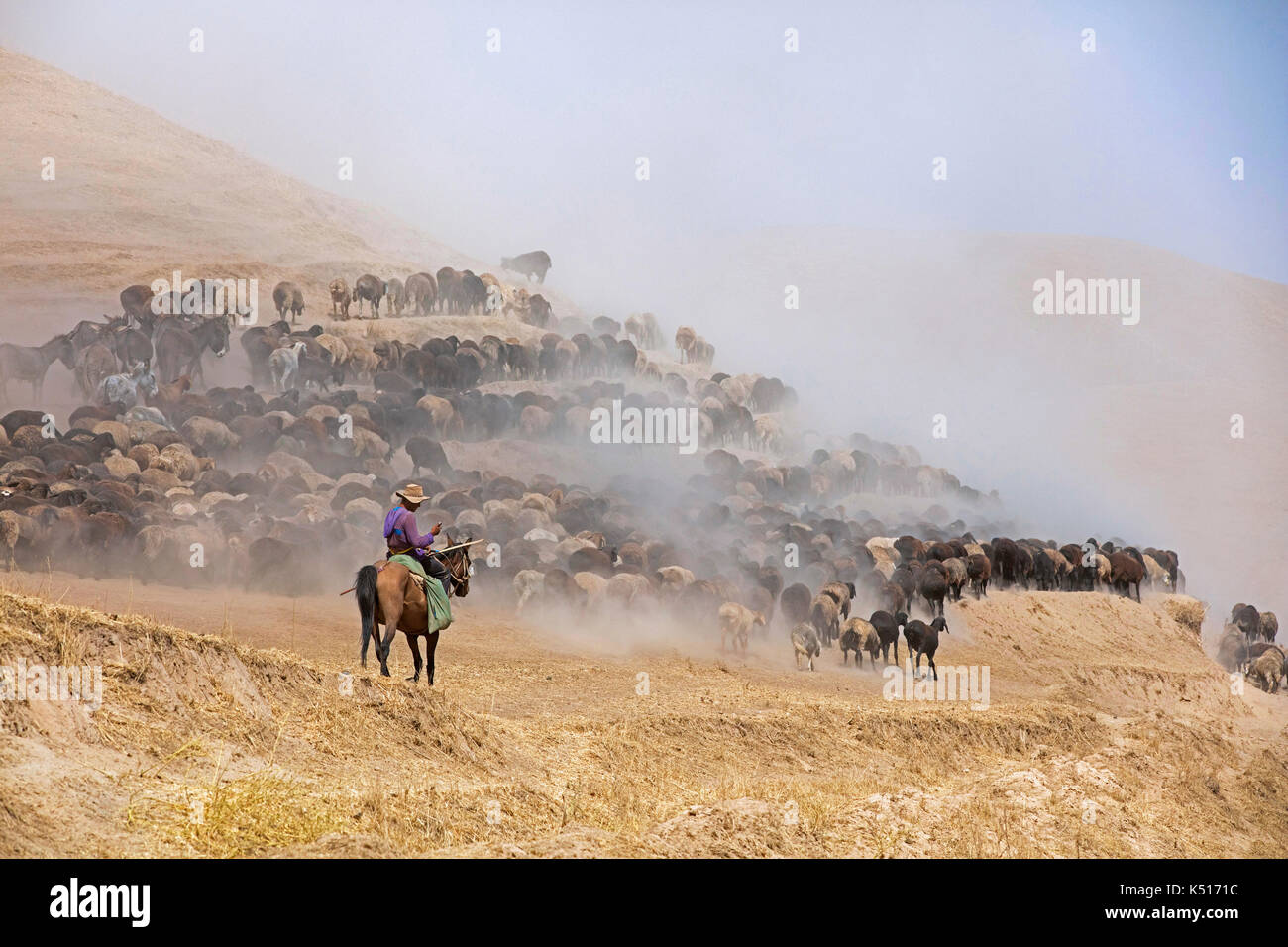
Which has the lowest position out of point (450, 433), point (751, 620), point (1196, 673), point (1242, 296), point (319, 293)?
point (1196, 673)

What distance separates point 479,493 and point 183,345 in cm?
1501

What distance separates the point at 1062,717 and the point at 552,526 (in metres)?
14.4

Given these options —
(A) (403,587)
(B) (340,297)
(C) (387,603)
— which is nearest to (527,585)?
(A) (403,587)

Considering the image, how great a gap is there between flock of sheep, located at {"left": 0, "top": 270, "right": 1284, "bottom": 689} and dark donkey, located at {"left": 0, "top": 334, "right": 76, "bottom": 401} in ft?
0.32

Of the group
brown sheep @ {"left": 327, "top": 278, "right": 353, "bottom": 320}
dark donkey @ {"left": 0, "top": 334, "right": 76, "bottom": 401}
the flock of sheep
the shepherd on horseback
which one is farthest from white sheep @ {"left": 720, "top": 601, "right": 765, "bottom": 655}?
brown sheep @ {"left": 327, "top": 278, "right": 353, "bottom": 320}

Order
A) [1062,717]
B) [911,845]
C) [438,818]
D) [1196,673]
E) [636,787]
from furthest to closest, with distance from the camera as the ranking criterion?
1. [1196,673]
2. [1062,717]
3. [636,787]
4. [911,845]
5. [438,818]

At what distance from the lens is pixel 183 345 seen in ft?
134

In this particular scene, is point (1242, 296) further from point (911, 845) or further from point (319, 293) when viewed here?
point (911, 845)

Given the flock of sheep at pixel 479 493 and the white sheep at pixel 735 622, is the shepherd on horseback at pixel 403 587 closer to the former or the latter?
the flock of sheep at pixel 479 493

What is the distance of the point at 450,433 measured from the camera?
130ft

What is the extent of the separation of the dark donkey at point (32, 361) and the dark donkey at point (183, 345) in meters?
2.80

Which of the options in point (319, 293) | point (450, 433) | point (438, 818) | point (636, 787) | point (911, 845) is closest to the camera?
point (438, 818)

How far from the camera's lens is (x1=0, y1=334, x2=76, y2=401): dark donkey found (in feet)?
124
